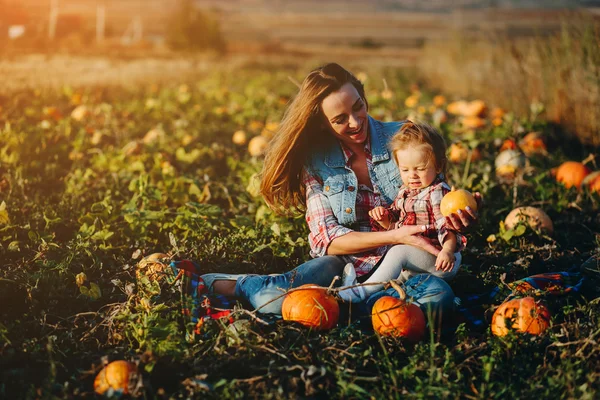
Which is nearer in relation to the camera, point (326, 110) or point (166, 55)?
point (326, 110)

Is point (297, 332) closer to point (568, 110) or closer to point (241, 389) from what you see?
point (241, 389)

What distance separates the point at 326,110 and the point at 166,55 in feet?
45.6

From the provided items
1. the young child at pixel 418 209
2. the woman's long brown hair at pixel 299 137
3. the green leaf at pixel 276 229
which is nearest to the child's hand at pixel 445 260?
the young child at pixel 418 209

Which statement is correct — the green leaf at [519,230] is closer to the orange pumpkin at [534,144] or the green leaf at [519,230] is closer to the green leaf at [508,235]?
the green leaf at [508,235]

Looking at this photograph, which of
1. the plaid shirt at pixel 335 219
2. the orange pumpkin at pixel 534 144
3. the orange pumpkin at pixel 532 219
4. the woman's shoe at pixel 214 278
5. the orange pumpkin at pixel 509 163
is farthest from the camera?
the orange pumpkin at pixel 534 144

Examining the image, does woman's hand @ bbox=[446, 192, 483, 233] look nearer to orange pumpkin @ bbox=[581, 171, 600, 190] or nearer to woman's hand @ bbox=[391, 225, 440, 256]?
woman's hand @ bbox=[391, 225, 440, 256]

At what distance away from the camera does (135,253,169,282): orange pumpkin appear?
10.5 ft

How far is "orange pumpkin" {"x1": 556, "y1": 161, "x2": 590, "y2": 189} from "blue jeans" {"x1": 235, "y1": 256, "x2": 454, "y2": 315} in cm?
240

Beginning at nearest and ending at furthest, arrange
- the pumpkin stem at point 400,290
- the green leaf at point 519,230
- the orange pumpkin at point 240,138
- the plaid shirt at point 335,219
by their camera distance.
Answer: the pumpkin stem at point 400,290, the plaid shirt at point 335,219, the green leaf at point 519,230, the orange pumpkin at point 240,138

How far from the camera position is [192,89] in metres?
10.2

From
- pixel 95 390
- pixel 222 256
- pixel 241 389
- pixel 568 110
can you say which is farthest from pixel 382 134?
pixel 568 110

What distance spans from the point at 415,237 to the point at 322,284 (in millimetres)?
584

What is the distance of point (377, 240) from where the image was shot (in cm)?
323

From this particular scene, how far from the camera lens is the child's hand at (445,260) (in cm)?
298
